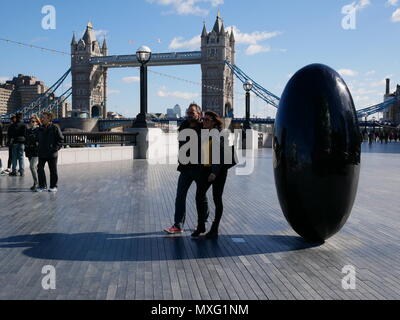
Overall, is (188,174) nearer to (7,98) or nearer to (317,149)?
(317,149)

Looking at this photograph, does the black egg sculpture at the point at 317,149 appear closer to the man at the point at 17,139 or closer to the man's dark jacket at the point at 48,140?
the man's dark jacket at the point at 48,140

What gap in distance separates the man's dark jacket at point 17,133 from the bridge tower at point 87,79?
107 metres

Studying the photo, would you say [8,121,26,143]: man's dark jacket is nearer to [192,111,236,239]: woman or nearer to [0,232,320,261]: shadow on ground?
[0,232,320,261]: shadow on ground

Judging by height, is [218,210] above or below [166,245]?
above

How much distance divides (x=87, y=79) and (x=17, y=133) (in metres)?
111

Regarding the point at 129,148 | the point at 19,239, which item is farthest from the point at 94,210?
the point at 129,148

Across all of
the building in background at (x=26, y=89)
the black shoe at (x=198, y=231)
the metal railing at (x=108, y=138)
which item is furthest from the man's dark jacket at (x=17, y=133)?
the building in background at (x=26, y=89)

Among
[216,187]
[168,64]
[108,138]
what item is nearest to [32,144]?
[216,187]

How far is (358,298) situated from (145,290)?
5.40 feet

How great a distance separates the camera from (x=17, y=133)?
1125 centimetres

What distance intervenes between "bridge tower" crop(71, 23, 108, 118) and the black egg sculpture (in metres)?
115

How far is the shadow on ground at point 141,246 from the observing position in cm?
459
